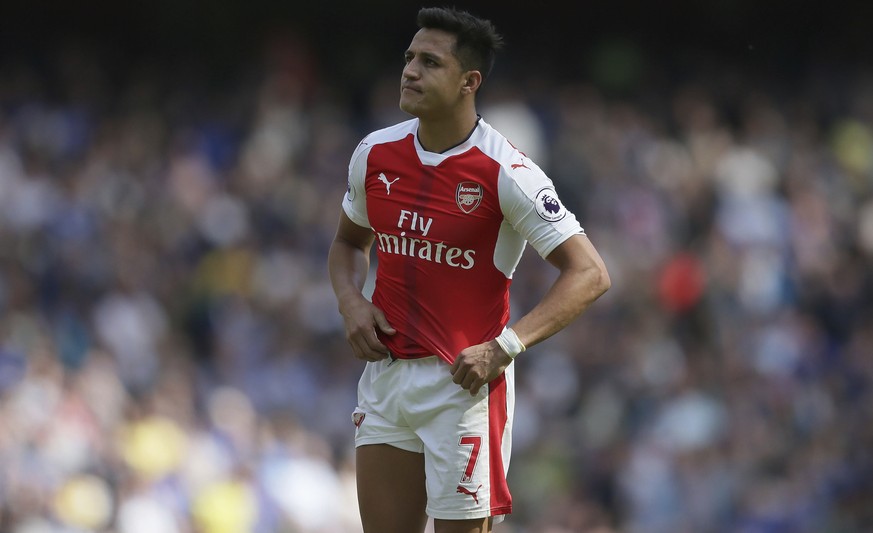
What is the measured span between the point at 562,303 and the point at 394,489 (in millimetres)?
982

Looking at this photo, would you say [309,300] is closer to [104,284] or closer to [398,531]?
[104,284]

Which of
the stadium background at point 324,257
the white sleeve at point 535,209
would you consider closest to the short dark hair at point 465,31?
the white sleeve at point 535,209

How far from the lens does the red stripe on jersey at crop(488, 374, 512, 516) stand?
4957mm

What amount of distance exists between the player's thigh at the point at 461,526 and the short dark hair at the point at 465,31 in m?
1.69

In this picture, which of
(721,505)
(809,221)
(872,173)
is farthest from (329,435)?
(872,173)

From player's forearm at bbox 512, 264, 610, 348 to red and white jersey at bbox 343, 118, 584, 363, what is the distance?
148 mm

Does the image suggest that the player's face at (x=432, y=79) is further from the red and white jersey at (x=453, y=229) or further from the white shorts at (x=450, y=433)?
the white shorts at (x=450, y=433)

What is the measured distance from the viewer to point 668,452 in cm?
1123

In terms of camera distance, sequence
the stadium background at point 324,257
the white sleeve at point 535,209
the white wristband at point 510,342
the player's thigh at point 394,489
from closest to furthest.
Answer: the white wristband at point 510,342 < the white sleeve at point 535,209 < the player's thigh at point 394,489 < the stadium background at point 324,257

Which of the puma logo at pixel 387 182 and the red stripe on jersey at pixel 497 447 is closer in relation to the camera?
the red stripe on jersey at pixel 497 447

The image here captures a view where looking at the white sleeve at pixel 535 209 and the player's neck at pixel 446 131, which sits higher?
the player's neck at pixel 446 131

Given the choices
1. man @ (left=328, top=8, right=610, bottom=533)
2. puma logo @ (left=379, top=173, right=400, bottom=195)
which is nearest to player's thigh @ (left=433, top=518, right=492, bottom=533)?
man @ (left=328, top=8, right=610, bottom=533)

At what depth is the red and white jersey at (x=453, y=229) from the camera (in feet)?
16.0

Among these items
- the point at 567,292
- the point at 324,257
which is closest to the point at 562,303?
the point at 567,292
